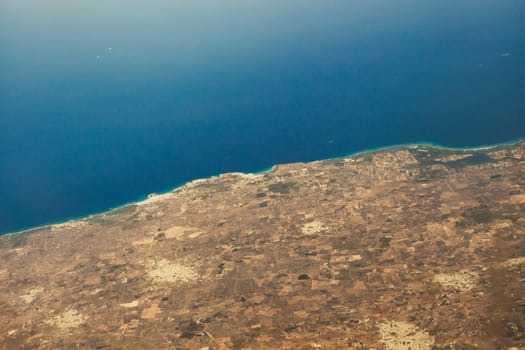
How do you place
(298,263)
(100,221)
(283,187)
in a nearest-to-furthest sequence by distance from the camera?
(298,263), (100,221), (283,187)

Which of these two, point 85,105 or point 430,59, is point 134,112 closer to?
point 85,105

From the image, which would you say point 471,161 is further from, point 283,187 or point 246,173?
point 246,173

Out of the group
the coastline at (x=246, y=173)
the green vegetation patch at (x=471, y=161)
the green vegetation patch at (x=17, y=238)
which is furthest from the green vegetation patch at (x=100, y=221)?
the green vegetation patch at (x=471, y=161)

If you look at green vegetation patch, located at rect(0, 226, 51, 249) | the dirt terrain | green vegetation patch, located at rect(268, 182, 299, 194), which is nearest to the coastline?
green vegetation patch, located at rect(0, 226, 51, 249)

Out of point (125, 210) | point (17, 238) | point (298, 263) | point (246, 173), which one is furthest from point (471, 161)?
point (17, 238)

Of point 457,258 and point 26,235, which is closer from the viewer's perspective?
point 457,258

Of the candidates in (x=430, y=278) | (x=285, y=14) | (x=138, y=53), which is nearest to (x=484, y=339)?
(x=430, y=278)

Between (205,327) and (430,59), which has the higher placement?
(430,59)
